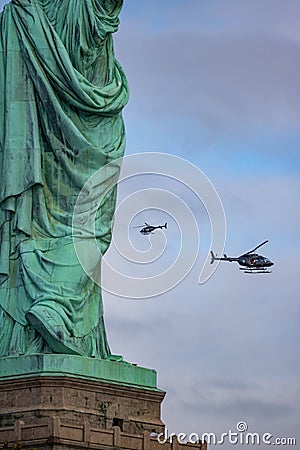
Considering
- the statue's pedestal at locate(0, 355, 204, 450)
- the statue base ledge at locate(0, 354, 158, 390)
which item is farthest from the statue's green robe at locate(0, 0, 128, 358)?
the statue's pedestal at locate(0, 355, 204, 450)

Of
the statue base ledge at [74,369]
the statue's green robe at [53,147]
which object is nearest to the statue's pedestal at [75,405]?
the statue base ledge at [74,369]

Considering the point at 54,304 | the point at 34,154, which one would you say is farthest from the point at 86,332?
the point at 34,154

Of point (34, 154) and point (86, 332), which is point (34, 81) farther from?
point (86, 332)

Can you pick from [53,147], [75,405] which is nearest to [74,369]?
[75,405]

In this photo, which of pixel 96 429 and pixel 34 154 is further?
pixel 34 154

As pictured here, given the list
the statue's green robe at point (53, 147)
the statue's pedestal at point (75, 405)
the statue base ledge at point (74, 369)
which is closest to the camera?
the statue's pedestal at point (75, 405)

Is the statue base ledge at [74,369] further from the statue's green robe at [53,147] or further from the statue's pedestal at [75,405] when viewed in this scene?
the statue's green robe at [53,147]

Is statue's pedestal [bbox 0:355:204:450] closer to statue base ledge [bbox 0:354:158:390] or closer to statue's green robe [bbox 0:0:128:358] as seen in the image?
statue base ledge [bbox 0:354:158:390]
